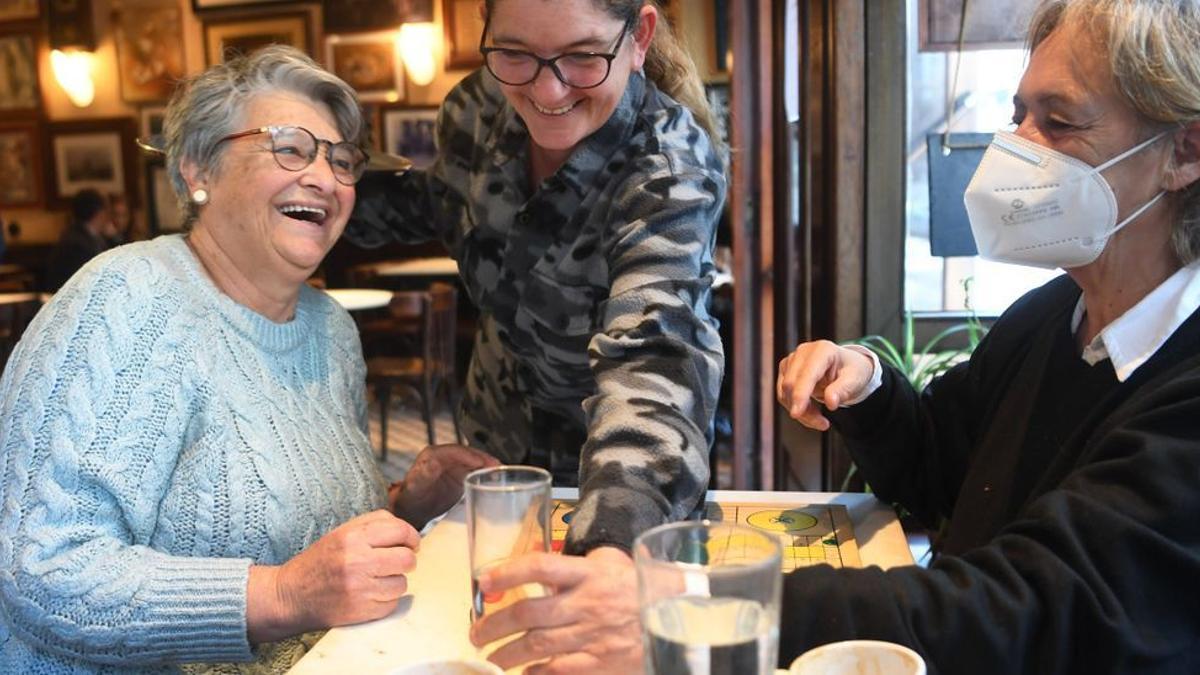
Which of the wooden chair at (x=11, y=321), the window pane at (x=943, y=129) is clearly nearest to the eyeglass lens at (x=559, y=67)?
the window pane at (x=943, y=129)

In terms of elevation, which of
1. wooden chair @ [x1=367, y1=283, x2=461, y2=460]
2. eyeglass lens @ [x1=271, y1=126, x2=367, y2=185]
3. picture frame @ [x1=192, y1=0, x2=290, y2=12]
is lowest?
wooden chair @ [x1=367, y1=283, x2=461, y2=460]

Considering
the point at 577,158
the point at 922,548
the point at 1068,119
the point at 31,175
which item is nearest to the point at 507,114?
the point at 577,158

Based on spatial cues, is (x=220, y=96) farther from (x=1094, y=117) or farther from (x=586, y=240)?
(x=1094, y=117)

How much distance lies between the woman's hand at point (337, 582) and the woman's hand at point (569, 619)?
283mm

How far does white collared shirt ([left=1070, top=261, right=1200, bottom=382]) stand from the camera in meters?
1.21

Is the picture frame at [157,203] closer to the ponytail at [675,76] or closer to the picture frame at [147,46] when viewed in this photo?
the picture frame at [147,46]

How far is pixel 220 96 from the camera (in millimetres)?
1636

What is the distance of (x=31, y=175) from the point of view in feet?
28.9

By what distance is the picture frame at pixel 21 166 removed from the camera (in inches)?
346

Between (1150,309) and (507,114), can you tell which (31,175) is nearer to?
(507,114)

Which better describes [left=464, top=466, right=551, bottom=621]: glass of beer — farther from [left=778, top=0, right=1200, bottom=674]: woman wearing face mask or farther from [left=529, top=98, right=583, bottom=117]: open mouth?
[left=529, top=98, right=583, bottom=117]: open mouth

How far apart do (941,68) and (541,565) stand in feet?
6.53

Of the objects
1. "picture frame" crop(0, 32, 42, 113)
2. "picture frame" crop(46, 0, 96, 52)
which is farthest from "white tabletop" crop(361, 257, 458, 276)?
A: "picture frame" crop(0, 32, 42, 113)

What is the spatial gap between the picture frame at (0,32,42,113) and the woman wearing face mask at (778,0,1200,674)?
8.93 m
